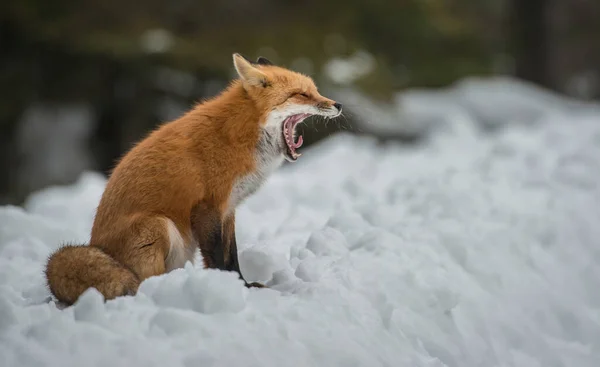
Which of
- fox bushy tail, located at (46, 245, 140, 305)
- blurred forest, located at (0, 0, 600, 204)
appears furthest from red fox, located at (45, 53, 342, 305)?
blurred forest, located at (0, 0, 600, 204)

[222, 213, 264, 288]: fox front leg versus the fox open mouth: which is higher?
the fox open mouth

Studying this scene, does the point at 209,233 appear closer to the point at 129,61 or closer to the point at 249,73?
the point at 249,73

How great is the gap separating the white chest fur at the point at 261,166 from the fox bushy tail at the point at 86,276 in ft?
2.23

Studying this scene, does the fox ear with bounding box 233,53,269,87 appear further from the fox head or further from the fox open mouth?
the fox open mouth

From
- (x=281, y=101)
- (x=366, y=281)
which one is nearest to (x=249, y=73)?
(x=281, y=101)

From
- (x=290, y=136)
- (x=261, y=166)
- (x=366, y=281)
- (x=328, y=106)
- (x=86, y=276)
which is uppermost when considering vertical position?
(x=328, y=106)

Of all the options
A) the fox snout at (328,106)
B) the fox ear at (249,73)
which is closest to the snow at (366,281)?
the fox snout at (328,106)

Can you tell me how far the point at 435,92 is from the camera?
1484 centimetres

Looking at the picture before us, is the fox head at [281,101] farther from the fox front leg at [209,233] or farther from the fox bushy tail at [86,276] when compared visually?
the fox bushy tail at [86,276]

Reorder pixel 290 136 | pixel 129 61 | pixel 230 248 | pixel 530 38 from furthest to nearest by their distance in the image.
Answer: pixel 530 38, pixel 129 61, pixel 290 136, pixel 230 248

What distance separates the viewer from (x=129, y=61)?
992cm

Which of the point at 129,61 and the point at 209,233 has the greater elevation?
the point at 209,233

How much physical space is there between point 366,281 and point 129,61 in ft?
23.0

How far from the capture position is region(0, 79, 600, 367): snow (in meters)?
2.90
